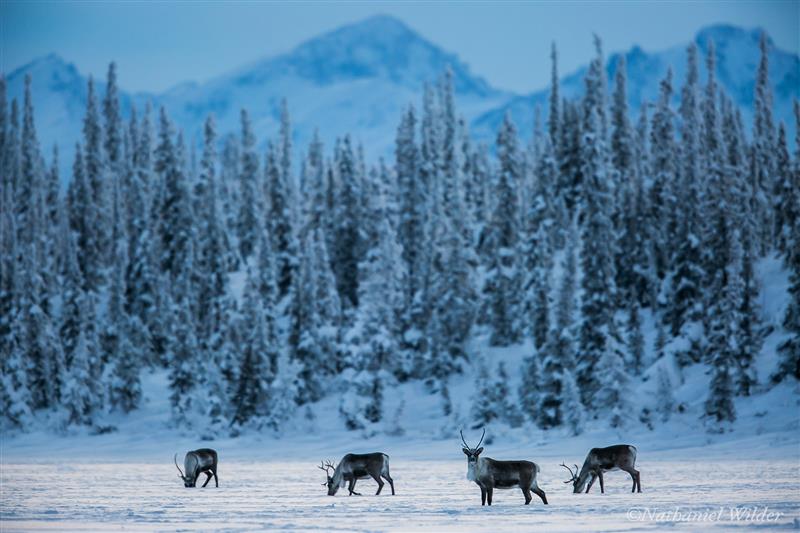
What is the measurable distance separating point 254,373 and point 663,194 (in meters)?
27.7

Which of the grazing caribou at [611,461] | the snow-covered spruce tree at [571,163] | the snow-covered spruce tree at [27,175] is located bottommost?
the grazing caribou at [611,461]

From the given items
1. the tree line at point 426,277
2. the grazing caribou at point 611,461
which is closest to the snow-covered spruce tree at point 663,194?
the tree line at point 426,277

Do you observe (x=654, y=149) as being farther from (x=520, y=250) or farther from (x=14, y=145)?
(x=14, y=145)

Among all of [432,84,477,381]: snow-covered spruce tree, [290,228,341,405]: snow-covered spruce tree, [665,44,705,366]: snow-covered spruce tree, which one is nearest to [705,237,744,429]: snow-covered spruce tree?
[665,44,705,366]: snow-covered spruce tree

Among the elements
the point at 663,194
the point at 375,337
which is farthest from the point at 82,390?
the point at 663,194

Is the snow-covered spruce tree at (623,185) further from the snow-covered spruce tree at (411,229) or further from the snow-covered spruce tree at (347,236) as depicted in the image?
the snow-covered spruce tree at (347,236)

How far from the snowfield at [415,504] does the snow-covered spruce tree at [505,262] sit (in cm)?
2843

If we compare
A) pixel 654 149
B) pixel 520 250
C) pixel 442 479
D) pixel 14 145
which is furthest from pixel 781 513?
pixel 14 145

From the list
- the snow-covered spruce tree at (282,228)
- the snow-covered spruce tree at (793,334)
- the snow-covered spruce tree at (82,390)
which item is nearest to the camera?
the snow-covered spruce tree at (793,334)

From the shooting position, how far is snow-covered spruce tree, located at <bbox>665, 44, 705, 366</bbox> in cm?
4659

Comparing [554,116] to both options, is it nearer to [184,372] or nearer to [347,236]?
[347,236]

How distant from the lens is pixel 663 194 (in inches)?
2058

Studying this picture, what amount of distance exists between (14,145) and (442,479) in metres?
84.1

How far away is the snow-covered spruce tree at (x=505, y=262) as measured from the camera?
53.7m
